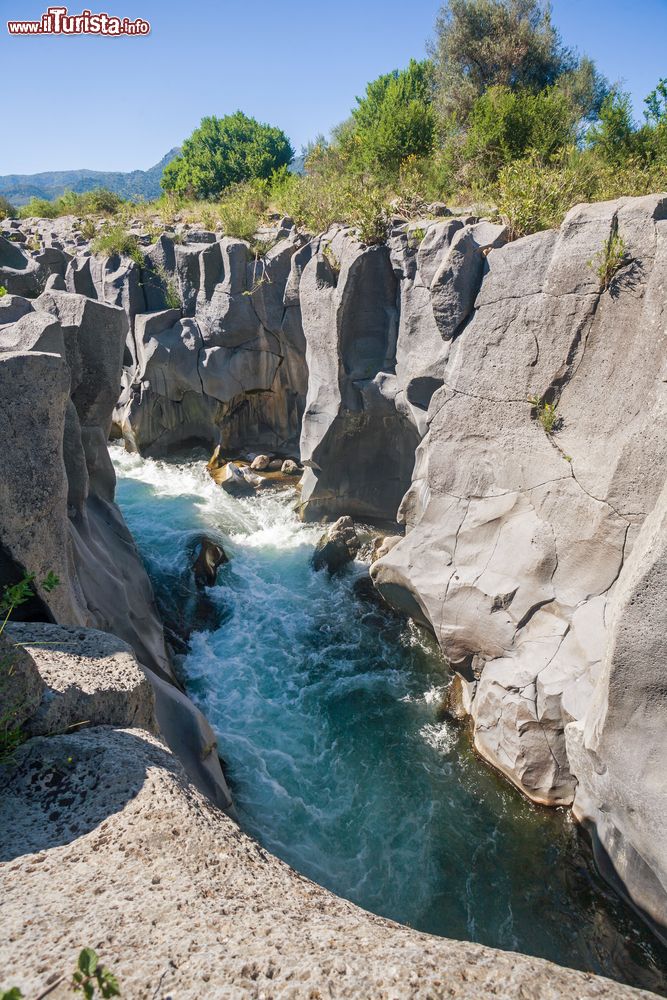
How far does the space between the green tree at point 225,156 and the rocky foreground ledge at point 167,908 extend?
2759cm

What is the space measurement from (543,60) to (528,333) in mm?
16737

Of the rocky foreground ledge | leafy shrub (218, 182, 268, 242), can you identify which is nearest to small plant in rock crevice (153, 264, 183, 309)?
leafy shrub (218, 182, 268, 242)

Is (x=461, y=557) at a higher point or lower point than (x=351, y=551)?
higher

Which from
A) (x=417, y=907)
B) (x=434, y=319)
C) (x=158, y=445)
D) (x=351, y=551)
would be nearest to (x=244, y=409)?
(x=158, y=445)

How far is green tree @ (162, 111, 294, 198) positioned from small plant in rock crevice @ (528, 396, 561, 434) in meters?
23.8

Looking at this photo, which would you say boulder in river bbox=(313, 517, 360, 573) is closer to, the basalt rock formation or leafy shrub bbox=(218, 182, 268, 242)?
Answer: the basalt rock formation

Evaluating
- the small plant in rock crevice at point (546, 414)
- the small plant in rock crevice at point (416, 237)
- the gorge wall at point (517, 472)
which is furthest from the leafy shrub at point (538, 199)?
the small plant in rock crevice at point (546, 414)

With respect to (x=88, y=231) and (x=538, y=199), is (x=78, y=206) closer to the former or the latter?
(x=88, y=231)

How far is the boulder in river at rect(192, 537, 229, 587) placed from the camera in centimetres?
1039

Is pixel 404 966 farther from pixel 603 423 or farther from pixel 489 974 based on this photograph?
pixel 603 423

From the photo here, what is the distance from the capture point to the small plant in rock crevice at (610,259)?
19.9 feet

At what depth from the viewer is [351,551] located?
36.2ft

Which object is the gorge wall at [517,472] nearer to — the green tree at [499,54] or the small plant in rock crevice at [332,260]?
the small plant in rock crevice at [332,260]

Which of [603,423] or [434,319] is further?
[434,319]
